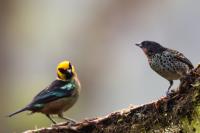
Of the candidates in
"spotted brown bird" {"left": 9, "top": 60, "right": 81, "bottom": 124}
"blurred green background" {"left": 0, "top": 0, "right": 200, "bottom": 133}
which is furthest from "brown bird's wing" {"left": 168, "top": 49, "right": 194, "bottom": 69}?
"blurred green background" {"left": 0, "top": 0, "right": 200, "bottom": 133}

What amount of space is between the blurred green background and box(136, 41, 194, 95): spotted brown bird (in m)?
10.1

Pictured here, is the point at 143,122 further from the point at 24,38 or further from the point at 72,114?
the point at 24,38

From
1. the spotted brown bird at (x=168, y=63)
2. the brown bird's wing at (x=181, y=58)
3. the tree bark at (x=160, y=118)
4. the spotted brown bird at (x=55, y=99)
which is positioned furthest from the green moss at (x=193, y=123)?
A: the spotted brown bird at (x=55, y=99)

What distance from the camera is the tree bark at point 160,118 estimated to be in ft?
24.2

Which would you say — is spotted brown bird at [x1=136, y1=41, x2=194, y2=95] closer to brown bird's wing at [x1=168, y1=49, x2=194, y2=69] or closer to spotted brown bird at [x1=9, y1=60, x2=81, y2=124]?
brown bird's wing at [x1=168, y1=49, x2=194, y2=69]

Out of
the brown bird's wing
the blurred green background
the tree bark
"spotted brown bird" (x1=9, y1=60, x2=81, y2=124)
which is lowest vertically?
the tree bark

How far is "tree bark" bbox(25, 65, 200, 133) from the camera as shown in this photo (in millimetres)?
7363

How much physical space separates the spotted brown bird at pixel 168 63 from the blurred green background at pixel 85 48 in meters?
10.1

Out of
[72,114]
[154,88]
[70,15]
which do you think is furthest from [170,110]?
[70,15]

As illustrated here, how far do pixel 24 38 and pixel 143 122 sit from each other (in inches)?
935

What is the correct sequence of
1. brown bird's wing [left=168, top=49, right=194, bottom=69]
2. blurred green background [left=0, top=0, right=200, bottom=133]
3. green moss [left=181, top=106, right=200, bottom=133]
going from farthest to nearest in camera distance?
blurred green background [left=0, top=0, right=200, bottom=133], brown bird's wing [left=168, top=49, right=194, bottom=69], green moss [left=181, top=106, right=200, bottom=133]

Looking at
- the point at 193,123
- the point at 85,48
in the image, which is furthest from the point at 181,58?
the point at 85,48

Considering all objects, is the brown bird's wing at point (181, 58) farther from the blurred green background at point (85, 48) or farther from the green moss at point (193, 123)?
the blurred green background at point (85, 48)

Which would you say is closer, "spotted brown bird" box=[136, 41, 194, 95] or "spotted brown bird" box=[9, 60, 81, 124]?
"spotted brown bird" box=[136, 41, 194, 95]
